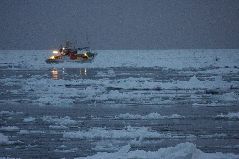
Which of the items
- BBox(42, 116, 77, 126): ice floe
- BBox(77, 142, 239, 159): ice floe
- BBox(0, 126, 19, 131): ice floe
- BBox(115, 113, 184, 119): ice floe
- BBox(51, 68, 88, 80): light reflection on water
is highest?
BBox(51, 68, 88, 80): light reflection on water

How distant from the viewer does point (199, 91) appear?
77.2 ft

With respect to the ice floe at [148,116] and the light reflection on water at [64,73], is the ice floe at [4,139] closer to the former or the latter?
the ice floe at [148,116]

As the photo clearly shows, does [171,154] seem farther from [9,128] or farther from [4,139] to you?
[9,128]

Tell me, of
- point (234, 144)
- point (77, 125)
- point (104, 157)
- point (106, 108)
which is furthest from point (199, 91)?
point (104, 157)

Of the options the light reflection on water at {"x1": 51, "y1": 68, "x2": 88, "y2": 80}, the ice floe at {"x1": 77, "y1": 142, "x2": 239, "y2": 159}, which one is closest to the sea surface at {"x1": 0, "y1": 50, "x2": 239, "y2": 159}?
the ice floe at {"x1": 77, "y1": 142, "x2": 239, "y2": 159}

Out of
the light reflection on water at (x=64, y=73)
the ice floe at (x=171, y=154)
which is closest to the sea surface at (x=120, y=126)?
the ice floe at (x=171, y=154)

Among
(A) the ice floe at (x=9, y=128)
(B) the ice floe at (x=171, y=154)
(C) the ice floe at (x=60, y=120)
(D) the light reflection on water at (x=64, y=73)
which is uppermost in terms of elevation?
(D) the light reflection on water at (x=64, y=73)

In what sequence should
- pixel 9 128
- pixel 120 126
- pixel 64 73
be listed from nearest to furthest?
pixel 9 128, pixel 120 126, pixel 64 73

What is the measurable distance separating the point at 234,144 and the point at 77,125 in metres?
5.08

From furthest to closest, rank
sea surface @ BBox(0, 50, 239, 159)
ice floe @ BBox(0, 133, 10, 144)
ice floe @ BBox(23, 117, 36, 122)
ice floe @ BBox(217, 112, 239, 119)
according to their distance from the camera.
Answer: 1. ice floe @ BBox(217, 112, 239, 119)
2. ice floe @ BBox(23, 117, 36, 122)
3. ice floe @ BBox(0, 133, 10, 144)
4. sea surface @ BBox(0, 50, 239, 159)

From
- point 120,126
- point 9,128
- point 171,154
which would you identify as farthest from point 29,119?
point 171,154

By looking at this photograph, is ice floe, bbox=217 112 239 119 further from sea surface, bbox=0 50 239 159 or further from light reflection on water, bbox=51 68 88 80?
light reflection on water, bbox=51 68 88 80

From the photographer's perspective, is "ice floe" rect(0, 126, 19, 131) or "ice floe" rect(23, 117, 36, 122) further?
"ice floe" rect(23, 117, 36, 122)

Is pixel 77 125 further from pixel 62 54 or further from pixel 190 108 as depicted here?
pixel 62 54
